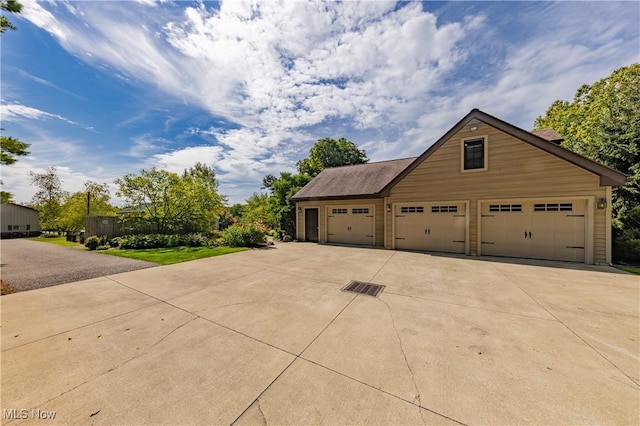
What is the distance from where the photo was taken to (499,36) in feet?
25.4

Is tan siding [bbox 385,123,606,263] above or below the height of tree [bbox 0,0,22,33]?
below

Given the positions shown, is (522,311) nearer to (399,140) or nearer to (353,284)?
(353,284)

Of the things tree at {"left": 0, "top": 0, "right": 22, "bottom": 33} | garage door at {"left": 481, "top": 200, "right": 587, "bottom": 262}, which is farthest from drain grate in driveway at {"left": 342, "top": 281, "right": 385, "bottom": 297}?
tree at {"left": 0, "top": 0, "right": 22, "bottom": 33}

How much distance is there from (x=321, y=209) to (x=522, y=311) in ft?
34.9

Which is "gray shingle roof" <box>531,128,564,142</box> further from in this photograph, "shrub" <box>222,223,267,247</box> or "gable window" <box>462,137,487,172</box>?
"shrub" <box>222,223,267,247</box>

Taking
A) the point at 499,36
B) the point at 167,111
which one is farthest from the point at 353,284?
the point at 167,111

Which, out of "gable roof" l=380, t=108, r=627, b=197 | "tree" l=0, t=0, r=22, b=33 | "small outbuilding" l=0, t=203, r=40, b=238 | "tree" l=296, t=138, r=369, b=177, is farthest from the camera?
"small outbuilding" l=0, t=203, r=40, b=238

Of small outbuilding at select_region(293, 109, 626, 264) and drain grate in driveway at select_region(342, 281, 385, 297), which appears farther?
small outbuilding at select_region(293, 109, 626, 264)

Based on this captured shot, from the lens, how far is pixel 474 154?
9.00m

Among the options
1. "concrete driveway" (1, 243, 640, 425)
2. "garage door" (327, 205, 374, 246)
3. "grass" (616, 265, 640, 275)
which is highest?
"garage door" (327, 205, 374, 246)

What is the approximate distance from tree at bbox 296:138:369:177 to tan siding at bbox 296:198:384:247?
14.3 metres

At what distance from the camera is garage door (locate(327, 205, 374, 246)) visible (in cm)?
1203

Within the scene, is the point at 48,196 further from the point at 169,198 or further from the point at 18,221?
the point at 169,198

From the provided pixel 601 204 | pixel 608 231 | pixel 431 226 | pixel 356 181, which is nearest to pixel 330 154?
pixel 356 181
